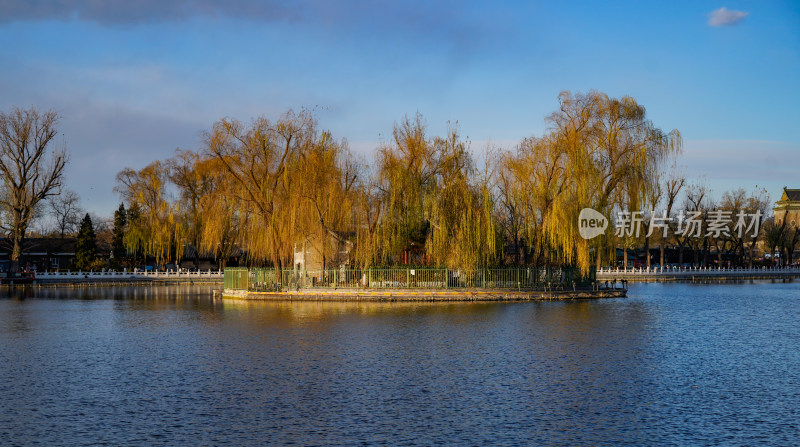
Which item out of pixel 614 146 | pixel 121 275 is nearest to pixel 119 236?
pixel 121 275

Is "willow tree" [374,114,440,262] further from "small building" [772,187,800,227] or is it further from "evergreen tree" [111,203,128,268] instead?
"small building" [772,187,800,227]

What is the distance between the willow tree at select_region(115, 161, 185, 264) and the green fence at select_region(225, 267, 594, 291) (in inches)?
1127

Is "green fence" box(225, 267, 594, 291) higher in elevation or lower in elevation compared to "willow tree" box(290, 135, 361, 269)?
lower

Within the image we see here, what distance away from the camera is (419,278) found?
4200 cm

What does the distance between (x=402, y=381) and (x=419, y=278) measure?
89.0 feet

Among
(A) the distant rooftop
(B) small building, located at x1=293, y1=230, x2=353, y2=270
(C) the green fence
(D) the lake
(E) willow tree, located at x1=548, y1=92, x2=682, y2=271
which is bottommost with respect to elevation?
(D) the lake

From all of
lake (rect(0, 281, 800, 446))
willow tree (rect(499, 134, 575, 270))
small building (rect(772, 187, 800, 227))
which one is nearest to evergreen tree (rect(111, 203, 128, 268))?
willow tree (rect(499, 134, 575, 270))

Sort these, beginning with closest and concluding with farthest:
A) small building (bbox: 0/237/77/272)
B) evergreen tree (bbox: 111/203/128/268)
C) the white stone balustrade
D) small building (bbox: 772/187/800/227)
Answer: the white stone balustrade → evergreen tree (bbox: 111/203/128/268) → small building (bbox: 0/237/77/272) → small building (bbox: 772/187/800/227)

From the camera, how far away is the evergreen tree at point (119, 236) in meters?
77.8

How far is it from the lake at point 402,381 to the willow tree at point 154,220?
1655 inches

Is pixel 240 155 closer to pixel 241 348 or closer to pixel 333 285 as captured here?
pixel 333 285

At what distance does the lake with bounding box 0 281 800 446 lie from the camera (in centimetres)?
1082

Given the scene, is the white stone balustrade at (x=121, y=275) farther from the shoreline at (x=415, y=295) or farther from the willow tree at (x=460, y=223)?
the willow tree at (x=460, y=223)

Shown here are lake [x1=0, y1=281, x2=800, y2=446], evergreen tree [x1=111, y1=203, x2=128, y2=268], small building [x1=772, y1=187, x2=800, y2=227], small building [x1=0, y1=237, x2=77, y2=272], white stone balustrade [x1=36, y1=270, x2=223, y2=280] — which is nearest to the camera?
lake [x1=0, y1=281, x2=800, y2=446]
